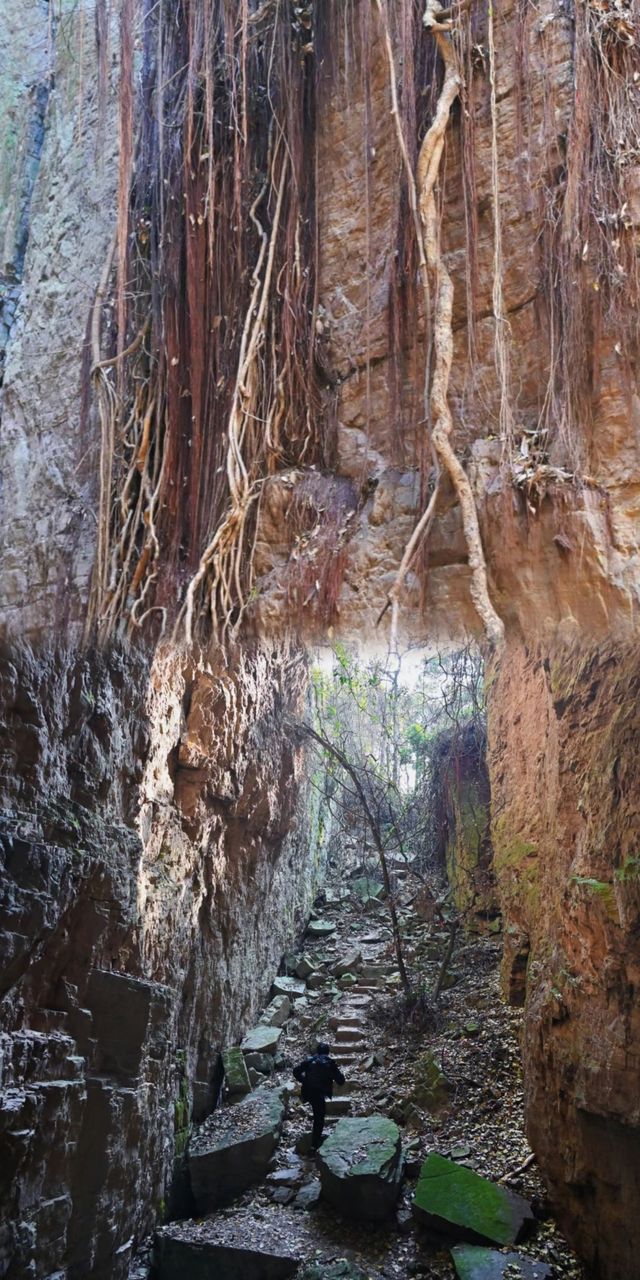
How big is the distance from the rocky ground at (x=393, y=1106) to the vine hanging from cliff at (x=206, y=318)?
3.37 m

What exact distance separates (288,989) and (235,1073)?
66.4 inches

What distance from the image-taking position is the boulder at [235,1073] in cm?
591

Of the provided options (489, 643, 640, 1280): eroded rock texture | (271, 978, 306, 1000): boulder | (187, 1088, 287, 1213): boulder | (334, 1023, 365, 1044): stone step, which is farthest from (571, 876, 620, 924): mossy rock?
(271, 978, 306, 1000): boulder

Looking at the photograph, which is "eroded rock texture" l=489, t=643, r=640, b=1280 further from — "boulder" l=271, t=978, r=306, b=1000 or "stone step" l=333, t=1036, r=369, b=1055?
"boulder" l=271, t=978, r=306, b=1000

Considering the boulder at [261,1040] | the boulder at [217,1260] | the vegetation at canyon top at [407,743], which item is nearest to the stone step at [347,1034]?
the boulder at [261,1040]

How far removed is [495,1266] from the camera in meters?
3.80

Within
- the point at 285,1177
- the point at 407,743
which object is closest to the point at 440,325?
the point at 285,1177

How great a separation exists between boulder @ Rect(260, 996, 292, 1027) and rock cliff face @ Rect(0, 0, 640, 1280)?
A: 166 cm

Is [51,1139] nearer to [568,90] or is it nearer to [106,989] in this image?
[106,989]

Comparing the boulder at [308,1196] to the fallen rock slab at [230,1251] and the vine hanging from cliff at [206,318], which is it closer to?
the fallen rock slab at [230,1251]

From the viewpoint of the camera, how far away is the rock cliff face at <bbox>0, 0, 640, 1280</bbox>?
233 centimetres

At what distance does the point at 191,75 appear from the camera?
123 inches

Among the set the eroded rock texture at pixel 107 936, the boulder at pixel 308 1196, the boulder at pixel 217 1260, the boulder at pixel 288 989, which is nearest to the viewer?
the eroded rock texture at pixel 107 936

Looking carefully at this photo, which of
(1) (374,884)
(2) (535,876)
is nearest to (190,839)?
(2) (535,876)
